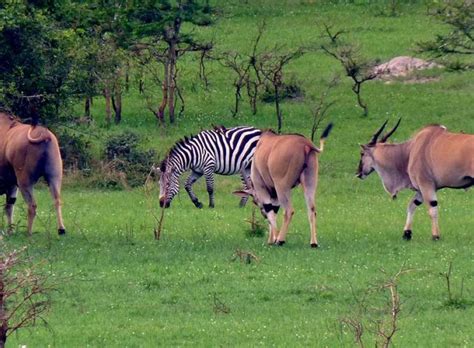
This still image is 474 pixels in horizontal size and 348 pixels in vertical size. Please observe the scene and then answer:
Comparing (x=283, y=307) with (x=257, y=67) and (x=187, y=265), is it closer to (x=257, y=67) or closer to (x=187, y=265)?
(x=187, y=265)

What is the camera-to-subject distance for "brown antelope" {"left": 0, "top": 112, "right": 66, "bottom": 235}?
56.7 ft

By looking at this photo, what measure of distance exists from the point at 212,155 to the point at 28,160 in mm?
6993

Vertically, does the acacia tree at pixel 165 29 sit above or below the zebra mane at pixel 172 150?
above

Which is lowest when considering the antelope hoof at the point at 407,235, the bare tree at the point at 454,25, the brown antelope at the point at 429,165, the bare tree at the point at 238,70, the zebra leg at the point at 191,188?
the zebra leg at the point at 191,188

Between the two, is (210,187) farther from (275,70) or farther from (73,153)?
(275,70)

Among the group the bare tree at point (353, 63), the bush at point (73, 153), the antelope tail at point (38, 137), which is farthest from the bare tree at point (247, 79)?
the antelope tail at point (38, 137)

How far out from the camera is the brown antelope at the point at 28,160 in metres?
17.3

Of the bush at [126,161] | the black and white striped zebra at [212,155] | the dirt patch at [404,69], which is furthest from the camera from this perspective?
the dirt patch at [404,69]

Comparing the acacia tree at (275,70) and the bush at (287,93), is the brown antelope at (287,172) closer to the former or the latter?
the acacia tree at (275,70)

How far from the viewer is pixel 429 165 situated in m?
18.0

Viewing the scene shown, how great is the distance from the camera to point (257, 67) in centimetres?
3484

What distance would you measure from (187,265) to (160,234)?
2.81 m

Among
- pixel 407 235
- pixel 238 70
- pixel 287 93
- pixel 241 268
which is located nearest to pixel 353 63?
pixel 287 93

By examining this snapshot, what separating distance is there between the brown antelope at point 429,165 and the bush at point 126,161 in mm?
7170
